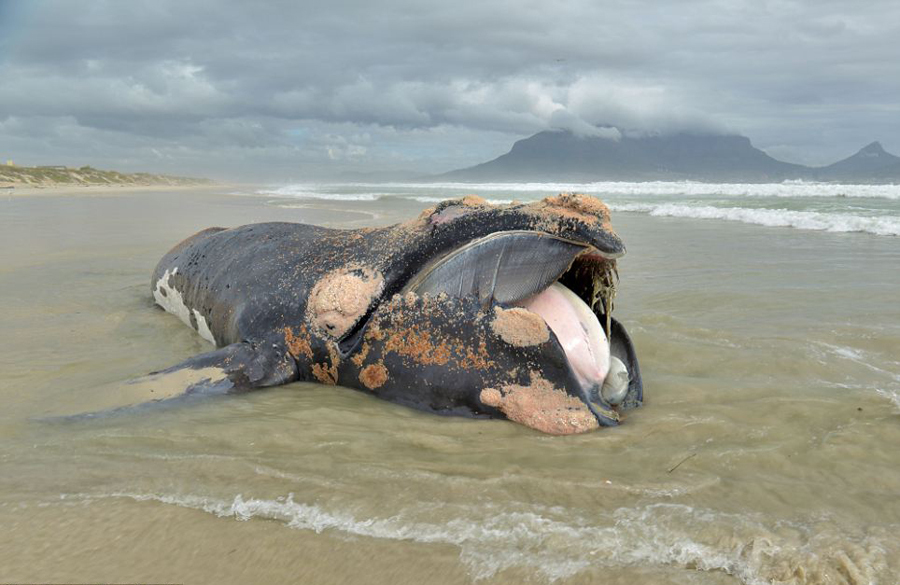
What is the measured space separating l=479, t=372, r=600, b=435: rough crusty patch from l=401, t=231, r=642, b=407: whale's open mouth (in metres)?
0.14

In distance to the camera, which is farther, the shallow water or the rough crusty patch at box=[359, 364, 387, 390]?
the rough crusty patch at box=[359, 364, 387, 390]

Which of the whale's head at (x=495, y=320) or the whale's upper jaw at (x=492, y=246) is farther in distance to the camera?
the whale's upper jaw at (x=492, y=246)

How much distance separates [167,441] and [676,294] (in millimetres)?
5126

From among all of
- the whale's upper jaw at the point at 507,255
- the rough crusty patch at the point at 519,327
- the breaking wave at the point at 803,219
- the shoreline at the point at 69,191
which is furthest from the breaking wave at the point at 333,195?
the rough crusty patch at the point at 519,327

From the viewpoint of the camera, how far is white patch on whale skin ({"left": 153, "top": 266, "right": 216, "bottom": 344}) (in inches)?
205

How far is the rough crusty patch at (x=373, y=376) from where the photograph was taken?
A: 3537 mm

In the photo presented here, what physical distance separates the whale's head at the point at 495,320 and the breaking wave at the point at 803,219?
38.4 ft

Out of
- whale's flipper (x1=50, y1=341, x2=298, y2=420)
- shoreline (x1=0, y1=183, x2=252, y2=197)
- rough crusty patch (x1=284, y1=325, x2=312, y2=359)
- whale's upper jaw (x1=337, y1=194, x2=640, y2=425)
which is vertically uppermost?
shoreline (x1=0, y1=183, x2=252, y2=197)

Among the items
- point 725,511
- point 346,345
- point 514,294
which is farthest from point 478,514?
point 346,345

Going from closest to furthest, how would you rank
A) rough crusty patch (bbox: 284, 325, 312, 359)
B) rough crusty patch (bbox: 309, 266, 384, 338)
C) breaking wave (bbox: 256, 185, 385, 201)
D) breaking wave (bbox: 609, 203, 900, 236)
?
rough crusty patch (bbox: 309, 266, 384, 338)
rough crusty patch (bbox: 284, 325, 312, 359)
breaking wave (bbox: 609, 203, 900, 236)
breaking wave (bbox: 256, 185, 385, 201)

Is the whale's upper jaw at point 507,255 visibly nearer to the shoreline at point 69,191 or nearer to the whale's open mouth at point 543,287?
the whale's open mouth at point 543,287

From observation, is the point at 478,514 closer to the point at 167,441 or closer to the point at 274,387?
the point at 167,441

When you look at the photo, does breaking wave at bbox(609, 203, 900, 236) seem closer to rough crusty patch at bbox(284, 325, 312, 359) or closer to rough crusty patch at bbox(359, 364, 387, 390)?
rough crusty patch at bbox(359, 364, 387, 390)

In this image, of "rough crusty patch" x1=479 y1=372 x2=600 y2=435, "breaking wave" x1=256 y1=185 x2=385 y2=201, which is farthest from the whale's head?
"breaking wave" x1=256 y1=185 x2=385 y2=201
